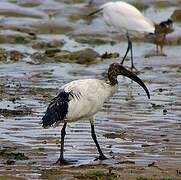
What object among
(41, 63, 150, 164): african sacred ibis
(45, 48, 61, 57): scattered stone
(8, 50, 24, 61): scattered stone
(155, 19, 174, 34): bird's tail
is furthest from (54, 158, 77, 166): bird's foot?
(155, 19, 174, 34): bird's tail

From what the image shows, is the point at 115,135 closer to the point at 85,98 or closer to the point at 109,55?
the point at 85,98

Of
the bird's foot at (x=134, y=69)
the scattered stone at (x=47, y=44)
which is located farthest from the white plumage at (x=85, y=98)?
the scattered stone at (x=47, y=44)

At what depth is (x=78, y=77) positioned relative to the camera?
1630cm

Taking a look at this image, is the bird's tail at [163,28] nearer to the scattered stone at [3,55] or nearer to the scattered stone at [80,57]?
the scattered stone at [80,57]

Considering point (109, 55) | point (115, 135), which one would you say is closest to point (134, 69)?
point (109, 55)

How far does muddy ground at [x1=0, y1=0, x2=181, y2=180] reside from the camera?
8961mm

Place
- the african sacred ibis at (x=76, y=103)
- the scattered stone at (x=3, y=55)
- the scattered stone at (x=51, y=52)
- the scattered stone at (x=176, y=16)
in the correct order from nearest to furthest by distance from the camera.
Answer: the african sacred ibis at (x=76, y=103) → the scattered stone at (x=3, y=55) → the scattered stone at (x=51, y=52) → the scattered stone at (x=176, y=16)

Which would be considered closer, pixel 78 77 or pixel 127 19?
pixel 78 77

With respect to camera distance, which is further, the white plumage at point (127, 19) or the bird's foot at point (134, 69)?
the white plumage at point (127, 19)

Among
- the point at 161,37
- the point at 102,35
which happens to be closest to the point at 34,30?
the point at 102,35

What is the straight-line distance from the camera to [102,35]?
22281mm

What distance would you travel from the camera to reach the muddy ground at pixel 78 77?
353 inches

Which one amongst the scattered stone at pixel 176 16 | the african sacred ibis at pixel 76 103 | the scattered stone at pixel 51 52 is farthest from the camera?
the scattered stone at pixel 176 16

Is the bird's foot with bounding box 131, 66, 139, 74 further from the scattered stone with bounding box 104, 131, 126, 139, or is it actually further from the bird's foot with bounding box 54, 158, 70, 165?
the bird's foot with bounding box 54, 158, 70, 165
